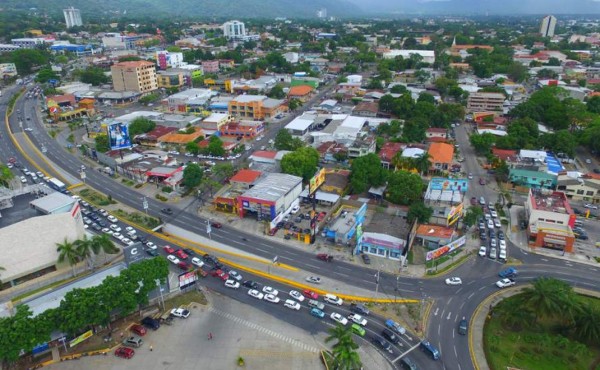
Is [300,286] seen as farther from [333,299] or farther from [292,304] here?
[333,299]

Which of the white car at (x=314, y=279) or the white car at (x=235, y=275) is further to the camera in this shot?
the white car at (x=235, y=275)

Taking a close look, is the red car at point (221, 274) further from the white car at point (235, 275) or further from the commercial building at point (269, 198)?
the commercial building at point (269, 198)

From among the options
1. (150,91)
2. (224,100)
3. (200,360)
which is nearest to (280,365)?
(200,360)

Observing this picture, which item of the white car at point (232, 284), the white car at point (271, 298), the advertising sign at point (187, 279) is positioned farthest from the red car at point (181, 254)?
the white car at point (271, 298)

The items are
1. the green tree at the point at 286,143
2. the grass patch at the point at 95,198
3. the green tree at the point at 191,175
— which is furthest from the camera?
the green tree at the point at 286,143

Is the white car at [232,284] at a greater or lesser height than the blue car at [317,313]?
greater

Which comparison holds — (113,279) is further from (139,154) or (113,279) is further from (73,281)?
(139,154)

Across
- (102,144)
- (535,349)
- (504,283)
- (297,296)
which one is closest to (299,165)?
(297,296)

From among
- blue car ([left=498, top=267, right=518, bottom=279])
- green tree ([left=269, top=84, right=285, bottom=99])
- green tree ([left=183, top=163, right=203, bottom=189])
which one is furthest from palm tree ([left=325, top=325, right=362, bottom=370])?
green tree ([left=269, top=84, right=285, bottom=99])

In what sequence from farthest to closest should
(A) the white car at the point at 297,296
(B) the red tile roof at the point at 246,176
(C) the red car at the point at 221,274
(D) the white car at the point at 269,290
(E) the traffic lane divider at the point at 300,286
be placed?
(B) the red tile roof at the point at 246,176
(C) the red car at the point at 221,274
(D) the white car at the point at 269,290
(A) the white car at the point at 297,296
(E) the traffic lane divider at the point at 300,286
